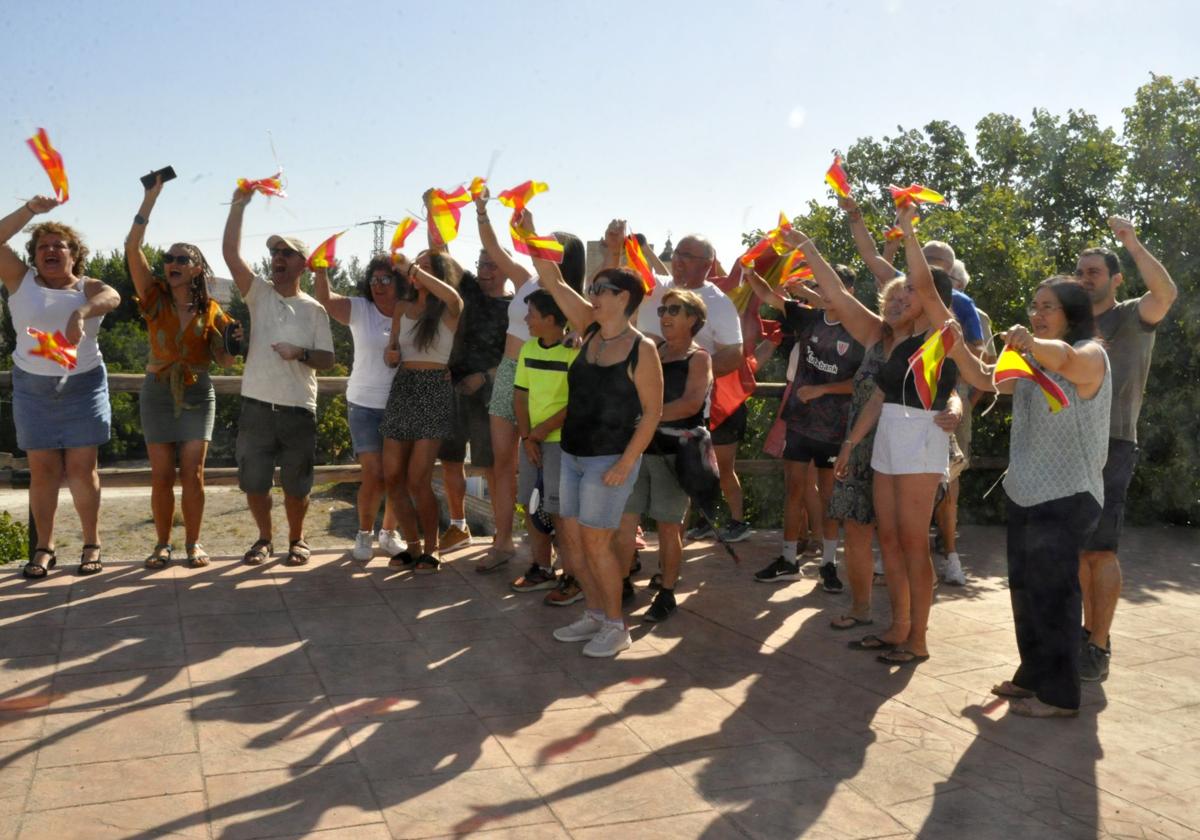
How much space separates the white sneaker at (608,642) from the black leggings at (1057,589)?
175 centimetres

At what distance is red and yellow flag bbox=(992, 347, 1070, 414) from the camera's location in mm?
4281

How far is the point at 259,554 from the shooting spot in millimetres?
6621

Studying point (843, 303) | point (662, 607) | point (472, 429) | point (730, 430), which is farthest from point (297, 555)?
point (843, 303)

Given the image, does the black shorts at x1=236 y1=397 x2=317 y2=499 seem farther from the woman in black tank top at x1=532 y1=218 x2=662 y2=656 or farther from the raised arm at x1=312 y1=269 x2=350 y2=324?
the woman in black tank top at x1=532 y1=218 x2=662 y2=656

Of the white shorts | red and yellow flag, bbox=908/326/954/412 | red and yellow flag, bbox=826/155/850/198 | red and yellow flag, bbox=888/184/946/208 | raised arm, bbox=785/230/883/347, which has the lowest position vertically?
the white shorts

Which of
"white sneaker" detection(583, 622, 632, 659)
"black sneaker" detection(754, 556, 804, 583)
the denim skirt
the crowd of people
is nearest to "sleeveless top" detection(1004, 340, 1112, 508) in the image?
the crowd of people

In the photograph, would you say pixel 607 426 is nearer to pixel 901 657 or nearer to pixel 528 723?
pixel 528 723

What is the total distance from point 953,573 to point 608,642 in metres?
2.62

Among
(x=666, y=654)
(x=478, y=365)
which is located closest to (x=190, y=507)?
(x=478, y=365)

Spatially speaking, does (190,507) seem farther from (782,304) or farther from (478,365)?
(782,304)

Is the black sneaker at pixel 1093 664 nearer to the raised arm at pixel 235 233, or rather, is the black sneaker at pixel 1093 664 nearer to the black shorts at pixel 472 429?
the black shorts at pixel 472 429

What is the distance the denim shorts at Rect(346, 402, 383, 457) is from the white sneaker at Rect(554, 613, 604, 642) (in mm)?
1878

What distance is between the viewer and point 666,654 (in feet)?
17.1

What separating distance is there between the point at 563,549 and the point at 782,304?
216cm
